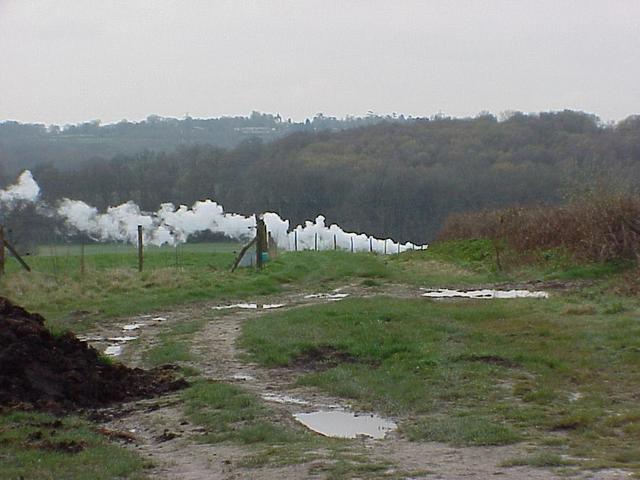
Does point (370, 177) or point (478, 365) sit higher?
point (370, 177)

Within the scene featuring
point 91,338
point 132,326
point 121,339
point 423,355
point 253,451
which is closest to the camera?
point 253,451

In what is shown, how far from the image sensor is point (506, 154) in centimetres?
7700

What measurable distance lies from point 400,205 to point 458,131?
90.6 feet

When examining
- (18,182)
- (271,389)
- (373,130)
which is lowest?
(271,389)

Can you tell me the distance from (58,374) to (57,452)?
10.7 feet

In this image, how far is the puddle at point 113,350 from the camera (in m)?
15.9

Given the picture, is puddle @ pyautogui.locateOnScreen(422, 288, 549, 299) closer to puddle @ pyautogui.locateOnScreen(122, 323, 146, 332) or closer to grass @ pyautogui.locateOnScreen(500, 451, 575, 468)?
puddle @ pyautogui.locateOnScreen(122, 323, 146, 332)

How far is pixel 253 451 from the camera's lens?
9.01 m

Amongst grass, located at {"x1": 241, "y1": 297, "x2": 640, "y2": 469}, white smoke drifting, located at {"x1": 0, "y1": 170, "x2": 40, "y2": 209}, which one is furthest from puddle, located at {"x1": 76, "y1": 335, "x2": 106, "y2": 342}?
white smoke drifting, located at {"x1": 0, "y1": 170, "x2": 40, "y2": 209}

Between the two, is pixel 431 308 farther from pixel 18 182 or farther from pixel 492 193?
pixel 492 193

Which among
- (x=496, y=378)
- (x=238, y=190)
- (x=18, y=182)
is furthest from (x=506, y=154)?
(x=496, y=378)

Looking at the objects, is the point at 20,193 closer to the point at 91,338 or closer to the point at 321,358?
the point at 91,338

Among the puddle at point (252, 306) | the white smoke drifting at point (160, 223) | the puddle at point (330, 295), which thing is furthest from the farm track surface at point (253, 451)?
the white smoke drifting at point (160, 223)

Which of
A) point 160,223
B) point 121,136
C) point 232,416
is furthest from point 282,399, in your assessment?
point 121,136
